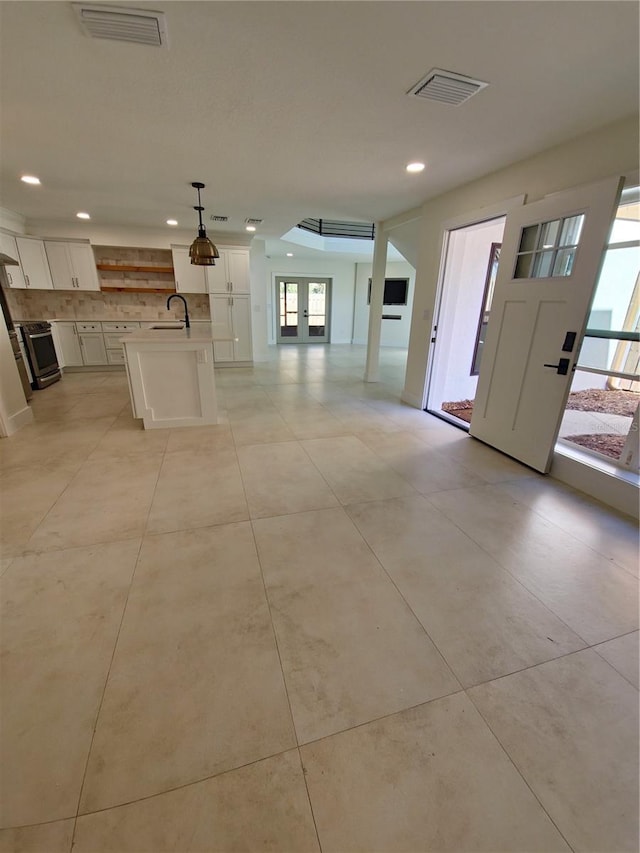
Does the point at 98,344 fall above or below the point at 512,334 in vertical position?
below

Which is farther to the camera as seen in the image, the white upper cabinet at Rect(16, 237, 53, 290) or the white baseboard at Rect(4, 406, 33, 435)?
the white upper cabinet at Rect(16, 237, 53, 290)

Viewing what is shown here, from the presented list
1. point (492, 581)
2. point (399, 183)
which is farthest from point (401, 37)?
point (492, 581)

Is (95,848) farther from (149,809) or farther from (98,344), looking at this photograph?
(98,344)

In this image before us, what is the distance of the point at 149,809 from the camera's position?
3.35ft

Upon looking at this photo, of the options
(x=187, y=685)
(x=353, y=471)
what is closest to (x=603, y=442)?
(x=353, y=471)

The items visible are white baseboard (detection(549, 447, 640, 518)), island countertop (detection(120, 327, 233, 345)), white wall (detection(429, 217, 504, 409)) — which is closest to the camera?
white baseboard (detection(549, 447, 640, 518))

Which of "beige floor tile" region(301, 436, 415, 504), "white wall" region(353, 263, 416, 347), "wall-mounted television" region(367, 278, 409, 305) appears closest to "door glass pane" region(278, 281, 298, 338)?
"white wall" region(353, 263, 416, 347)

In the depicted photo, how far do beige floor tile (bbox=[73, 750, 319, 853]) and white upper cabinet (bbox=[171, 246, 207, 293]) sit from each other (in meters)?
7.11

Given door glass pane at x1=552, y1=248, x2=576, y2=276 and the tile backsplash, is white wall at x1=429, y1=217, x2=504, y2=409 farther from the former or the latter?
the tile backsplash

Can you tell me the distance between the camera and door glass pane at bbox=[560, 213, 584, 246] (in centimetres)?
266

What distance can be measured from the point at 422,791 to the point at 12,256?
311 inches

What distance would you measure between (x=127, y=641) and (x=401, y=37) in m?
3.03

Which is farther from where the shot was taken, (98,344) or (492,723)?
(98,344)

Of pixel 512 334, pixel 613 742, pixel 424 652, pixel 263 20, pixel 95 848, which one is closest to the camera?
pixel 95 848
